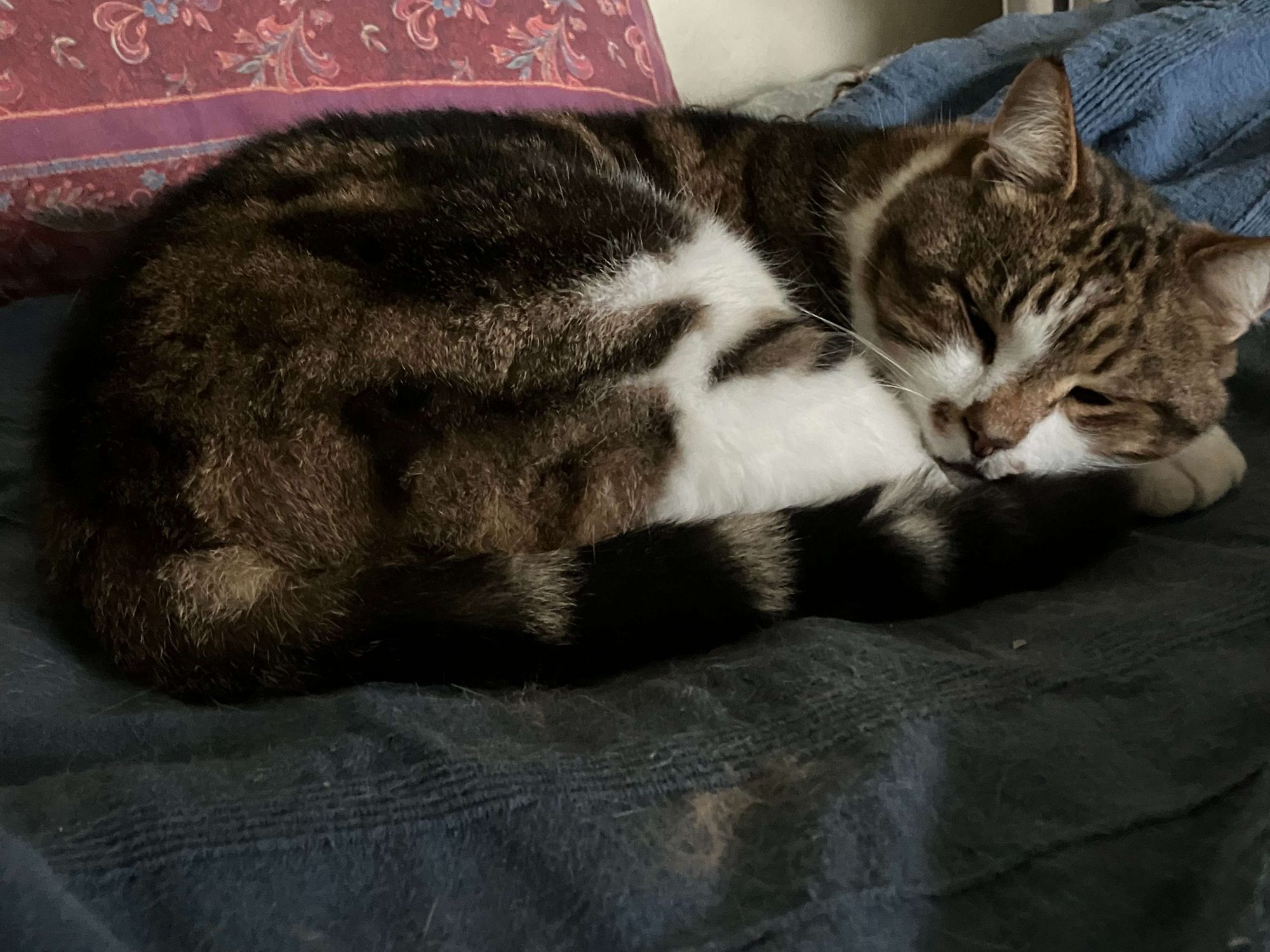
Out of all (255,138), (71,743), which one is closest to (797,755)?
(71,743)

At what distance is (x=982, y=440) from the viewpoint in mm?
1034

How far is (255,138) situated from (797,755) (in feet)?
3.45

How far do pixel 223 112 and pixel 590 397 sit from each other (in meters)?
0.97

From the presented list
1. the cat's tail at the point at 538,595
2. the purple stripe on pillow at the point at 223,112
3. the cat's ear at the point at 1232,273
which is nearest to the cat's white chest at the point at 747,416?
the cat's tail at the point at 538,595

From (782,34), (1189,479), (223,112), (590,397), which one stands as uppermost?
(223,112)

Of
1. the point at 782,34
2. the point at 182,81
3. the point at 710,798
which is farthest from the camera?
the point at 782,34

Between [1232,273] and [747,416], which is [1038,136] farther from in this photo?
[747,416]

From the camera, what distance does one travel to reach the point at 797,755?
0.63 m

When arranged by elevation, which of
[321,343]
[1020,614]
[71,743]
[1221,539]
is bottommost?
[1221,539]

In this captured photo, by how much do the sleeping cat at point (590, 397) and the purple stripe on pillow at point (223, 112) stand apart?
39cm

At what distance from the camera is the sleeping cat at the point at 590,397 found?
0.78 m

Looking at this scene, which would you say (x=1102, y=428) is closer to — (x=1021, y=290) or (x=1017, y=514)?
(x=1021, y=290)

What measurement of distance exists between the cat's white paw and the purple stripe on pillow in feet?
3.84

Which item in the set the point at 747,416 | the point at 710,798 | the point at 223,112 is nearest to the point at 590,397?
the point at 747,416
